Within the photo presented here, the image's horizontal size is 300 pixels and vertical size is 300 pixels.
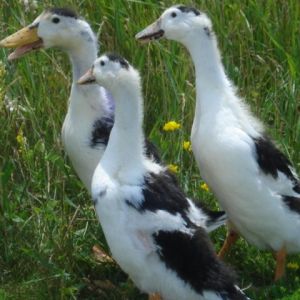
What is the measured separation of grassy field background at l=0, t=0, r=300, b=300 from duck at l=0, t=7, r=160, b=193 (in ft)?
0.53

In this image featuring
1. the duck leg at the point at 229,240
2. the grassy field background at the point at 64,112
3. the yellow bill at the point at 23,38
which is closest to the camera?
the grassy field background at the point at 64,112

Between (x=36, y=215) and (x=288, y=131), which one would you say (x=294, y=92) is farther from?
(x=36, y=215)

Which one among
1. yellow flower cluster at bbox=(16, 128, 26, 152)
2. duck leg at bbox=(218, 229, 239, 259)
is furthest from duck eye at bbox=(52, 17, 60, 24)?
duck leg at bbox=(218, 229, 239, 259)

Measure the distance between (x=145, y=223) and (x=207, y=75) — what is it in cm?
102

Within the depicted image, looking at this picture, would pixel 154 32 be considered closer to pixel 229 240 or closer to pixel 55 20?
pixel 55 20

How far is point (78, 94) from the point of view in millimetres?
7176

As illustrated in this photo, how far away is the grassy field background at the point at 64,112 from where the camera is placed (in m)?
6.91

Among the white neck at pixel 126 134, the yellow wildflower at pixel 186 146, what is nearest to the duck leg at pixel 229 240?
the yellow wildflower at pixel 186 146

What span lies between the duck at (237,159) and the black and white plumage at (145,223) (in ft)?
1.28

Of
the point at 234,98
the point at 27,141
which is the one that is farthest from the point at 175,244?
the point at 27,141

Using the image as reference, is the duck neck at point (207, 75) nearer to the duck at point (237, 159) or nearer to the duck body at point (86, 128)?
the duck at point (237, 159)

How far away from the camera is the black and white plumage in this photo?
6242 millimetres

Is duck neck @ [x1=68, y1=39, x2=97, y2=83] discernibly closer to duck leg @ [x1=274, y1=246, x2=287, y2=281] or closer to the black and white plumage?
the black and white plumage

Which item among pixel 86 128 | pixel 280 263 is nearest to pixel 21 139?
pixel 86 128
